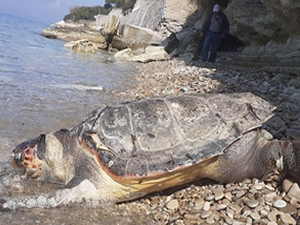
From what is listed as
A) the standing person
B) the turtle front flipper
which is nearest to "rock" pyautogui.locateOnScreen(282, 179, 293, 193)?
the turtle front flipper

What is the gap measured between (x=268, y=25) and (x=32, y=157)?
9.08 meters

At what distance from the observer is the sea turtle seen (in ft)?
8.99

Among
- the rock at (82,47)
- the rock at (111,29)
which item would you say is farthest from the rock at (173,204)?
the rock at (111,29)

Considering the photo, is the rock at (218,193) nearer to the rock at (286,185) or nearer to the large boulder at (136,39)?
the rock at (286,185)

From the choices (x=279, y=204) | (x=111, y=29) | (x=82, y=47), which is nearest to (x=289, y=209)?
(x=279, y=204)

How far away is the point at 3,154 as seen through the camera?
3713 millimetres

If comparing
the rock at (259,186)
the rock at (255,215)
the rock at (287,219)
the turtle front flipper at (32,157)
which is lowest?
the turtle front flipper at (32,157)

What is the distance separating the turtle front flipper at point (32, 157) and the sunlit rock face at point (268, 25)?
6216mm

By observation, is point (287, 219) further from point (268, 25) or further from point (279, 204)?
point (268, 25)

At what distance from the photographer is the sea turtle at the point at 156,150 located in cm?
274

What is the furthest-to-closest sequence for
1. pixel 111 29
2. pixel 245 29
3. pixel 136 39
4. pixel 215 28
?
pixel 111 29, pixel 136 39, pixel 245 29, pixel 215 28

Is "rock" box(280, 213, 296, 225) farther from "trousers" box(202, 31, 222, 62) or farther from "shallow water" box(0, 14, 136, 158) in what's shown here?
"trousers" box(202, 31, 222, 62)

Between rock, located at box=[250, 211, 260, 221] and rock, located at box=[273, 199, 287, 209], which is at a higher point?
rock, located at box=[273, 199, 287, 209]

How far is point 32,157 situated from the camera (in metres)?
3.13
